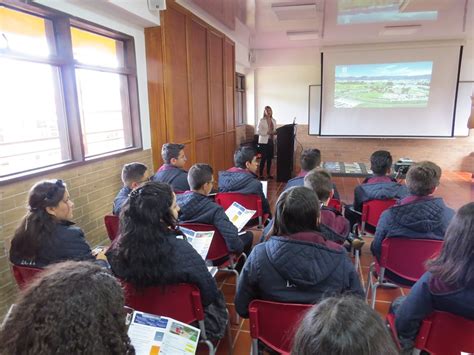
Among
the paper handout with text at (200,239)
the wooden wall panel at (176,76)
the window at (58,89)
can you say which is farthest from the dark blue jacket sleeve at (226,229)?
the wooden wall panel at (176,76)

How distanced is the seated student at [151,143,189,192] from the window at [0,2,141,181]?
0.60 metres

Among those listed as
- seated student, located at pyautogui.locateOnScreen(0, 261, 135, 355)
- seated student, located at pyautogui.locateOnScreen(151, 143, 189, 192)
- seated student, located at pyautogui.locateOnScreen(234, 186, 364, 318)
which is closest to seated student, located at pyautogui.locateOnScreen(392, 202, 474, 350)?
seated student, located at pyautogui.locateOnScreen(234, 186, 364, 318)

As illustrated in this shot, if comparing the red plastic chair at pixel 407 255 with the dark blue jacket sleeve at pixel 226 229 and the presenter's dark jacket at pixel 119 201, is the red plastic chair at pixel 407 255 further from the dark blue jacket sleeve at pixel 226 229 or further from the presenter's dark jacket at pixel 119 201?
the presenter's dark jacket at pixel 119 201

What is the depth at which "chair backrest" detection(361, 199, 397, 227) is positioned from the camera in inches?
108

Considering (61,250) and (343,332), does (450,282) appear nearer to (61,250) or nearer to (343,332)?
(343,332)

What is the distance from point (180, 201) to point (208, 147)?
3203 mm

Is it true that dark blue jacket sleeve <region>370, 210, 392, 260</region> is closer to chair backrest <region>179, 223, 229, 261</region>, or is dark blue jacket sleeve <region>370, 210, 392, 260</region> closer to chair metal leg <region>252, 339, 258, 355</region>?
chair backrest <region>179, 223, 229, 261</region>

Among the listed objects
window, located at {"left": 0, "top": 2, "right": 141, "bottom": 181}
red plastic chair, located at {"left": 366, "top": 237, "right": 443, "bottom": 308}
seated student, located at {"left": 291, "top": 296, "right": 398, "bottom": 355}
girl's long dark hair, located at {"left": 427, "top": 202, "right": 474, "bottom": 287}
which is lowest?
red plastic chair, located at {"left": 366, "top": 237, "right": 443, "bottom": 308}

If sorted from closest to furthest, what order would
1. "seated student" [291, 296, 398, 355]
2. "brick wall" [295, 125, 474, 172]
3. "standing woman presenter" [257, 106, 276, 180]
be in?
"seated student" [291, 296, 398, 355]
"standing woman presenter" [257, 106, 276, 180]
"brick wall" [295, 125, 474, 172]

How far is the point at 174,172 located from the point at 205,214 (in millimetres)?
1083

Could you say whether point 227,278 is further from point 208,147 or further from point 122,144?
point 208,147

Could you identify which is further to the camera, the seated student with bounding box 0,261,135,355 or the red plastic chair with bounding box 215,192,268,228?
the red plastic chair with bounding box 215,192,268,228

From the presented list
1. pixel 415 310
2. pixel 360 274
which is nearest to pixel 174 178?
pixel 360 274

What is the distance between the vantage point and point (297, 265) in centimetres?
129
